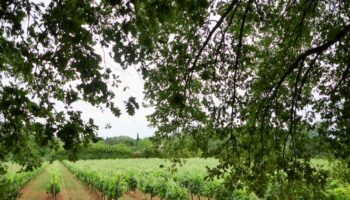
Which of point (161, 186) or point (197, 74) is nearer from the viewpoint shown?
point (197, 74)

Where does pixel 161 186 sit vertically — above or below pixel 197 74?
below

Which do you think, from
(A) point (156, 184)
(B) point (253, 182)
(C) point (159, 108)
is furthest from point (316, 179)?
(A) point (156, 184)

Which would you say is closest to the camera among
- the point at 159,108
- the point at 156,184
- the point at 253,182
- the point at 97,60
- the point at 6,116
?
the point at 97,60

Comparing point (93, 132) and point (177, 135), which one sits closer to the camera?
point (93, 132)

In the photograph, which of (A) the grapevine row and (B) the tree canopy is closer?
(B) the tree canopy

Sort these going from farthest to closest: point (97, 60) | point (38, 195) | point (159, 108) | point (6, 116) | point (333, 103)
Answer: point (38, 195) < point (159, 108) < point (333, 103) < point (6, 116) < point (97, 60)

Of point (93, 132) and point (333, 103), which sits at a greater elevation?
point (333, 103)

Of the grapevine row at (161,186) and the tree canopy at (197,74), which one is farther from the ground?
the tree canopy at (197,74)

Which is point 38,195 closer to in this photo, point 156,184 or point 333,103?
point 156,184

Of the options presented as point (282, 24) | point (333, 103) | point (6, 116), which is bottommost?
point (6, 116)

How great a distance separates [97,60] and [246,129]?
4187mm

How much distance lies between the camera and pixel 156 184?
74.8ft

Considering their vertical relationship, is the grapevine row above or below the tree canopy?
below

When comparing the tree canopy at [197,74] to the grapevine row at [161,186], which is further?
the grapevine row at [161,186]
